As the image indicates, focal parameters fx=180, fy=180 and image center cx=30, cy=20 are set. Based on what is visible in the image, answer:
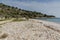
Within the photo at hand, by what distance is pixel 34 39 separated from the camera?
17.0 m

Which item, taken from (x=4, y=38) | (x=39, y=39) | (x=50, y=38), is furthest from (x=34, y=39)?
(x=4, y=38)

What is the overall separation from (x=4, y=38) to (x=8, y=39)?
23.9 inches

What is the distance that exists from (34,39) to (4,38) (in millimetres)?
2879

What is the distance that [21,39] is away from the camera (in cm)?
1678

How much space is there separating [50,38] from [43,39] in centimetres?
76

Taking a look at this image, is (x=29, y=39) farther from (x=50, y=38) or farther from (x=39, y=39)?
(x=50, y=38)

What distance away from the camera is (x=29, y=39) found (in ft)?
55.2

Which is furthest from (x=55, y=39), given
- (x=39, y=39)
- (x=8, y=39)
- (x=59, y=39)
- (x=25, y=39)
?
(x=8, y=39)

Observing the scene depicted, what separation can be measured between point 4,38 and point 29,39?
2.43 meters

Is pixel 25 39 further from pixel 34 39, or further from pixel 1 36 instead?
pixel 1 36

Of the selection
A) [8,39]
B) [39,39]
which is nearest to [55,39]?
[39,39]

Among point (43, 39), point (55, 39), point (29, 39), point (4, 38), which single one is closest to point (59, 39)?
point (55, 39)

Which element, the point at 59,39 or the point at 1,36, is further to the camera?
the point at 1,36

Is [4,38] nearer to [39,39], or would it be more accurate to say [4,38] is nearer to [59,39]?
[39,39]
